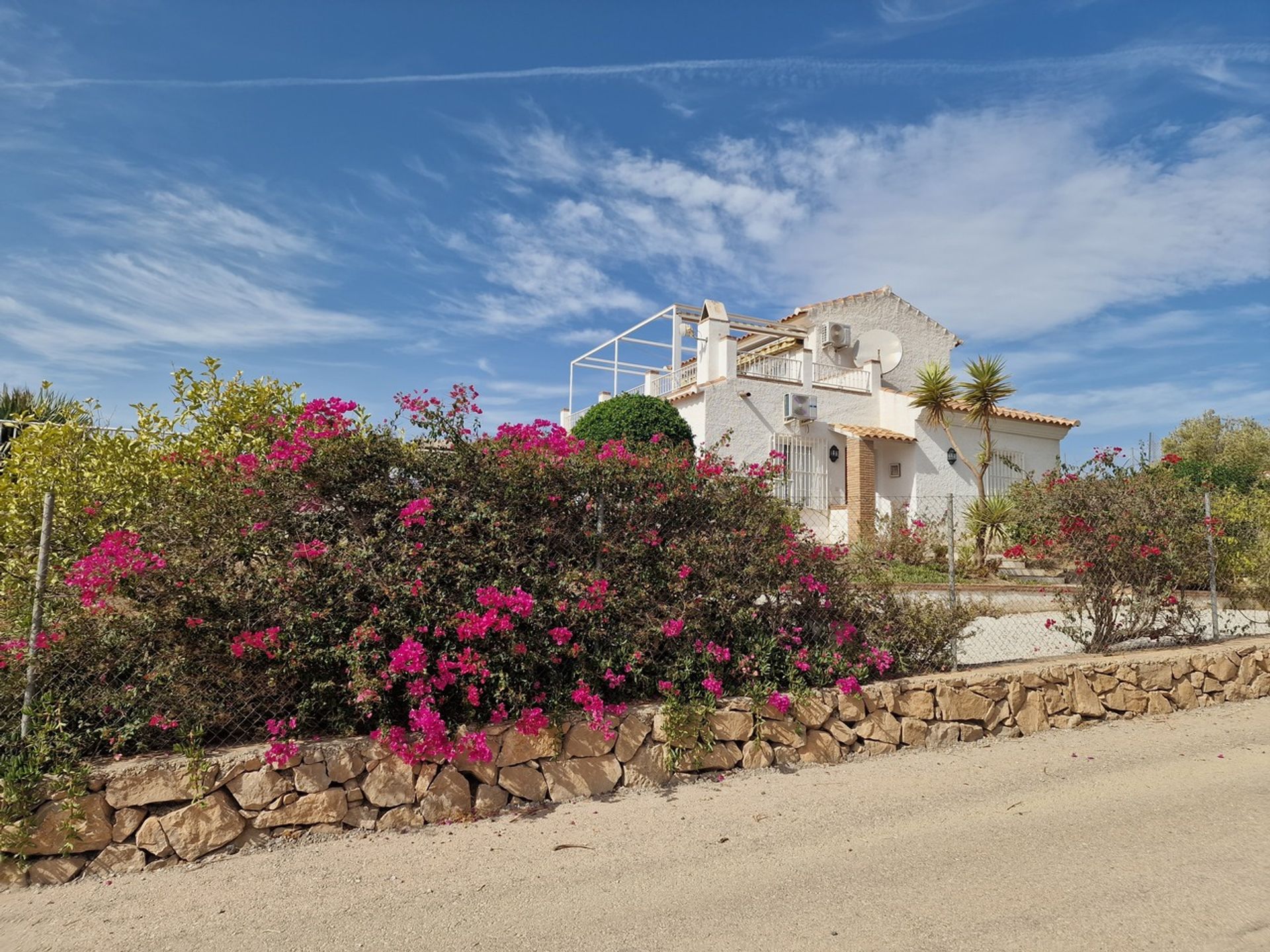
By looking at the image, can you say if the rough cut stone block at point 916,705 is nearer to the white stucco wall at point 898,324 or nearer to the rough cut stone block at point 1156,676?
the rough cut stone block at point 1156,676

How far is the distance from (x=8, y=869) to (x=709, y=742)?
3.58m

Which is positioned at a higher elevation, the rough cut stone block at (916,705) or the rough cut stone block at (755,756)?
the rough cut stone block at (916,705)

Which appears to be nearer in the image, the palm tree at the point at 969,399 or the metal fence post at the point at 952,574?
the metal fence post at the point at 952,574

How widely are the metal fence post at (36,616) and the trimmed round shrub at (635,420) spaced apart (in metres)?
11.2

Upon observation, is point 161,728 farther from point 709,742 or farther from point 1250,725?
point 1250,725

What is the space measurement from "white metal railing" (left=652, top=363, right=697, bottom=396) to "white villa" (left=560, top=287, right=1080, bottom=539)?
34 millimetres

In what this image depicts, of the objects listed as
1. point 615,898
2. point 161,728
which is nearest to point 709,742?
point 615,898

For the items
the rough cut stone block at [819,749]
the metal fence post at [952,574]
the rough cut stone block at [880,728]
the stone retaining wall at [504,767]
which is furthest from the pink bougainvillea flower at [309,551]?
the metal fence post at [952,574]

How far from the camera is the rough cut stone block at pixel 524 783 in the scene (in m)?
4.35

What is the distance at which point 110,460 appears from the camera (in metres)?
5.91

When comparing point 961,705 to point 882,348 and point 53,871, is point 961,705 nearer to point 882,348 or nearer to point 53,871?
point 53,871

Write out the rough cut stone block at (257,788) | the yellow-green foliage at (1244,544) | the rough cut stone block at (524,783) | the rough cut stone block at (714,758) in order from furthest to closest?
the yellow-green foliage at (1244,544)
the rough cut stone block at (714,758)
the rough cut stone block at (524,783)
the rough cut stone block at (257,788)

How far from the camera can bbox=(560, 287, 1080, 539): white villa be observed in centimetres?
1709

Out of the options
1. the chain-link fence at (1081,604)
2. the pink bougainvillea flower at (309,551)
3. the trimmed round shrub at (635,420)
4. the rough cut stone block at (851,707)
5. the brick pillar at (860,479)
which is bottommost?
the rough cut stone block at (851,707)
